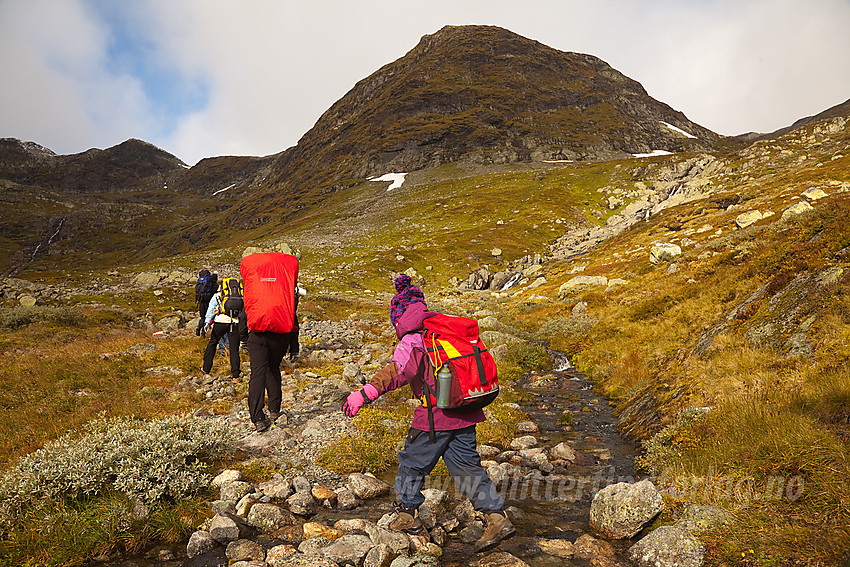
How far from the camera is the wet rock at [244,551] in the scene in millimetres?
4914

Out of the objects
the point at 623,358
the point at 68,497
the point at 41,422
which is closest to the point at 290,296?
the point at 68,497

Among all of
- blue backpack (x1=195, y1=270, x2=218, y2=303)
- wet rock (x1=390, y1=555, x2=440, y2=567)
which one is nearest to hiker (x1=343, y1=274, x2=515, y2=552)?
wet rock (x1=390, y1=555, x2=440, y2=567)

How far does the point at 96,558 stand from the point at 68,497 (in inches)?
45.0

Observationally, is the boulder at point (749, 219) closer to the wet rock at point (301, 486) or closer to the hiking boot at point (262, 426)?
the hiking boot at point (262, 426)

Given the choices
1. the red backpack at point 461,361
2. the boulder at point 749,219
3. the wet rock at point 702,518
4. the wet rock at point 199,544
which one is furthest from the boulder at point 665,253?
the wet rock at point 199,544

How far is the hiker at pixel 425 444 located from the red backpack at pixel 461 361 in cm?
13

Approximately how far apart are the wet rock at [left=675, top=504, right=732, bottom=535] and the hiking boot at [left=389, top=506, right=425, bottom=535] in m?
3.22

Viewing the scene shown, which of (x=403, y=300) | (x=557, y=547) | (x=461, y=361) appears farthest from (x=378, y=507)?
(x=403, y=300)

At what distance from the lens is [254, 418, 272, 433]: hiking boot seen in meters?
8.80

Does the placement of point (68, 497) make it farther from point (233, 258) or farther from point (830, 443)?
point (233, 258)

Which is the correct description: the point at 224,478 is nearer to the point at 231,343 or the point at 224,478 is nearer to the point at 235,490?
the point at 235,490

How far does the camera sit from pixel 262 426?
29.0 feet

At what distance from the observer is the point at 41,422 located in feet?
26.2

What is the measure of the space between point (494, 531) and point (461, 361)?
234 centimetres
